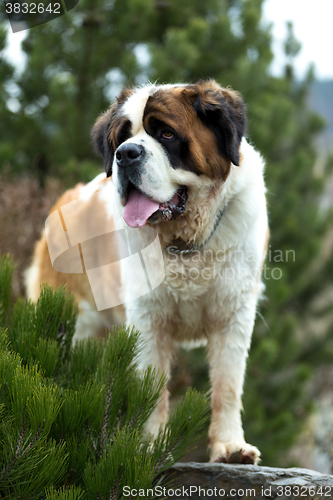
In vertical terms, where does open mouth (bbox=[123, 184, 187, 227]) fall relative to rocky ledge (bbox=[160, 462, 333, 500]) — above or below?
above

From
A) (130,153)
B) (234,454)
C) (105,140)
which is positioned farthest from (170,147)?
(234,454)

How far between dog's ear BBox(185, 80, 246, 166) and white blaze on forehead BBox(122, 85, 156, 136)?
0.22 m

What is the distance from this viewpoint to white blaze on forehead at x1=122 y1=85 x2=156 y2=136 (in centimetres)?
238

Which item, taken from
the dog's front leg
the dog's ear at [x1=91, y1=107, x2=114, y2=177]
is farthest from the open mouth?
the dog's front leg

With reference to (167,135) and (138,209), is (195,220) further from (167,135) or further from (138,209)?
(167,135)

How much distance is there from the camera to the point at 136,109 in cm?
239

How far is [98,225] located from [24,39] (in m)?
5.59

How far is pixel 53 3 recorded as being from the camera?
13.2 ft

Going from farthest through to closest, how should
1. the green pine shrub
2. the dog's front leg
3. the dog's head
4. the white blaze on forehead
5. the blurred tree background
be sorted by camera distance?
the blurred tree background < the dog's front leg < the white blaze on forehead < the dog's head < the green pine shrub

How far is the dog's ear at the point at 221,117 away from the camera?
2410mm

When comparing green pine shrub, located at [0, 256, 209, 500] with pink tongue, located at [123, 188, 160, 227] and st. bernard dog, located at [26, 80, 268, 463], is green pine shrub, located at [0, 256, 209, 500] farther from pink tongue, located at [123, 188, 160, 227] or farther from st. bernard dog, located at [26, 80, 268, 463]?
st. bernard dog, located at [26, 80, 268, 463]

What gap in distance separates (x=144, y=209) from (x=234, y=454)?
53.5 inches

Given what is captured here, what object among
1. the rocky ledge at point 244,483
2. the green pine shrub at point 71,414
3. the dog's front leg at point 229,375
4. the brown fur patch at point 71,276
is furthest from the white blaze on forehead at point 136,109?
the rocky ledge at point 244,483

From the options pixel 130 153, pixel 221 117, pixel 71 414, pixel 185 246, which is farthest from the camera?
A: pixel 185 246
